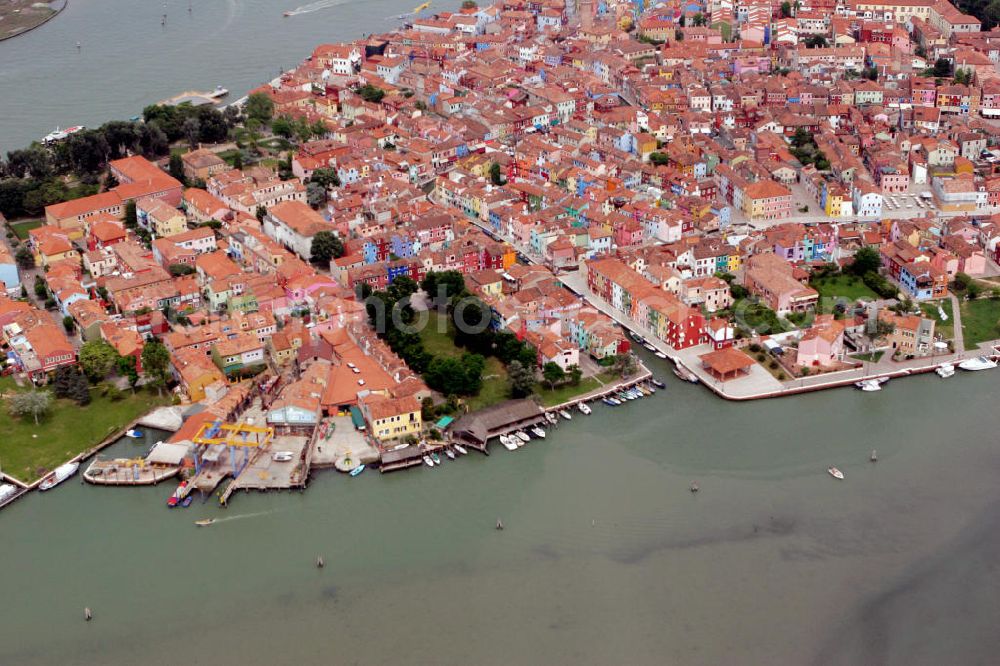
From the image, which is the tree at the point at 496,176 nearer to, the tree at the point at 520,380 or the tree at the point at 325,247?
the tree at the point at 325,247

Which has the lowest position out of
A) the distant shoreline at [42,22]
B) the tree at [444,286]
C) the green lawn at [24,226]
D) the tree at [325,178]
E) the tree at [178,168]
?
the tree at [444,286]

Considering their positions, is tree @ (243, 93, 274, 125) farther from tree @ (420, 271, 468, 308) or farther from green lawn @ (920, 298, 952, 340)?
green lawn @ (920, 298, 952, 340)

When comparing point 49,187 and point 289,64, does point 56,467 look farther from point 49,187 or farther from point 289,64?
point 289,64

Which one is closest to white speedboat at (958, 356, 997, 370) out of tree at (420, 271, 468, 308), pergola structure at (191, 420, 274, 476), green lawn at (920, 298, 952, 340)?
green lawn at (920, 298, 952, 340)

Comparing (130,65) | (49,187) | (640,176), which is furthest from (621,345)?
(130,65)

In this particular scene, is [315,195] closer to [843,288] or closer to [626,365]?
[626,365]

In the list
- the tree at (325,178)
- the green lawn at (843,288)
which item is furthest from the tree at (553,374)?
the tree at (325,178)

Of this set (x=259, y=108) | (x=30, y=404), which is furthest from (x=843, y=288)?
(x=259, y=108)

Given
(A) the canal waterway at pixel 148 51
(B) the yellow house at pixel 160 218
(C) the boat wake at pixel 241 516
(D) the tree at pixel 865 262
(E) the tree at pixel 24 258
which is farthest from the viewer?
(A) the canal waterway at pixel 148 51

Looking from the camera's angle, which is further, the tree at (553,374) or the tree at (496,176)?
the tree at (496,176)
